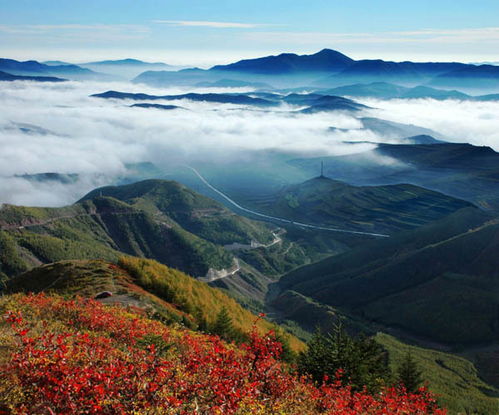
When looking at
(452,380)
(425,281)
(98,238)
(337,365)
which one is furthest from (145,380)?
(98,238)

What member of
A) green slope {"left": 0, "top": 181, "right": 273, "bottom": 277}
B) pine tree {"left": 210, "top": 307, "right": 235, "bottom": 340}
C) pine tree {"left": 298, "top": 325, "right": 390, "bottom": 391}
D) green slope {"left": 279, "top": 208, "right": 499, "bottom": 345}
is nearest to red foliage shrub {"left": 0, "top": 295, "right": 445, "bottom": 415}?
pine tree {"left": 298, "top": 325, "right": 390, "bottom": 391}

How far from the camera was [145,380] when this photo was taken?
47.0ft

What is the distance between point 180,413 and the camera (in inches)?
525

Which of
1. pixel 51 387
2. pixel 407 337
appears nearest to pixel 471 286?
pixel 407 337

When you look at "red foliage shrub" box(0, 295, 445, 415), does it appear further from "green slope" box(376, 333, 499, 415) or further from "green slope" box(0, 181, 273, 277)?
"green slope" box(0, 181, 273, 277)

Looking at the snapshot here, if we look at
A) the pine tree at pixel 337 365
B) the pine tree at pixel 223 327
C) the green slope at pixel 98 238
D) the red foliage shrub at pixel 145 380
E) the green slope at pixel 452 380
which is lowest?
the green slope at pixel 98 238

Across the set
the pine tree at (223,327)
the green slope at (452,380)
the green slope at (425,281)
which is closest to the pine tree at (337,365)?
Answer: the pine tree at (223,327)

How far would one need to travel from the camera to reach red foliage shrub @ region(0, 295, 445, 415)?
13062mm

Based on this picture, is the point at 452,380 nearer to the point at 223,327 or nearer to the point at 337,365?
the point at 223,327

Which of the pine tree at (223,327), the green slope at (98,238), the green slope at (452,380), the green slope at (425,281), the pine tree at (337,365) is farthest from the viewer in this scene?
the green slope at (98,238)

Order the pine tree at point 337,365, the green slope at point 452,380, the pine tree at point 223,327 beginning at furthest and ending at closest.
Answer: the green slope at point 452,380
the pine tree at point 223,327
the pine tree at point 337,365

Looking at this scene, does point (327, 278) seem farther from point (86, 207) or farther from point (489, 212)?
point (86, 207)

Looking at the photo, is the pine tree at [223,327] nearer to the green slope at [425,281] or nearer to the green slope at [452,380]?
the green slope at [452,380]

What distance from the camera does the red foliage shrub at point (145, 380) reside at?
42.9 feet
